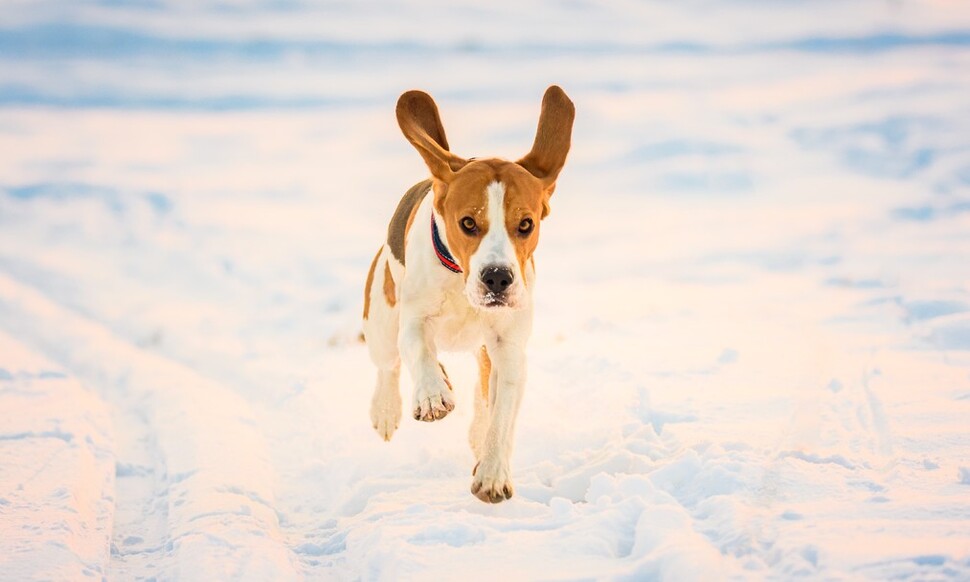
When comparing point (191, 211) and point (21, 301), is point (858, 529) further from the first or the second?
point (191, 211)

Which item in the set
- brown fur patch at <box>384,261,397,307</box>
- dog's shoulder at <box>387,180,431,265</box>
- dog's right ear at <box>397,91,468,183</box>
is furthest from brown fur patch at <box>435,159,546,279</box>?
brown fur patch at <box>384,261,397,307</box>

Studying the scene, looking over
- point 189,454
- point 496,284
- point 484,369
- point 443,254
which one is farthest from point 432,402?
point 189,454

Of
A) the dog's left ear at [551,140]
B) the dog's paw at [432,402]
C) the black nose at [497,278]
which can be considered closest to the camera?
the black nose at [497,278]

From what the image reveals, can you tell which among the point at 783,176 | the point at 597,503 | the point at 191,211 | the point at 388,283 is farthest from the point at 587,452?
the point at 783,176

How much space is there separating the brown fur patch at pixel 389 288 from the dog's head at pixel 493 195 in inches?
32.1

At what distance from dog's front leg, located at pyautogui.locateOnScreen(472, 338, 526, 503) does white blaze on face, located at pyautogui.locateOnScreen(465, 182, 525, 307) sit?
0.56 m

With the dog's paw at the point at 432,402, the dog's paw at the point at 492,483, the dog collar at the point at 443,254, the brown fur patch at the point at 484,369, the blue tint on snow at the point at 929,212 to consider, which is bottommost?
the dog's paw at the point at 492,483

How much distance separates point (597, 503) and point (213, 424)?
8.67 feet

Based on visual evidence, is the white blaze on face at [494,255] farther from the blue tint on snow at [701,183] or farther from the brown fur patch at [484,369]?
the blue tint on snow at [701,183]

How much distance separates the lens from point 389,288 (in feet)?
16.4

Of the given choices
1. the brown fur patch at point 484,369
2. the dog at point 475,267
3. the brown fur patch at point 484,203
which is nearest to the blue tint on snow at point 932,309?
the brown fur patch at point 484,369

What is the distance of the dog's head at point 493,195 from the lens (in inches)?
146

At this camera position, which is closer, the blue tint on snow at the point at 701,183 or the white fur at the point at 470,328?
the white fur at the point at 470,328

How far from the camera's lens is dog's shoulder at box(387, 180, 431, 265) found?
475 cm
